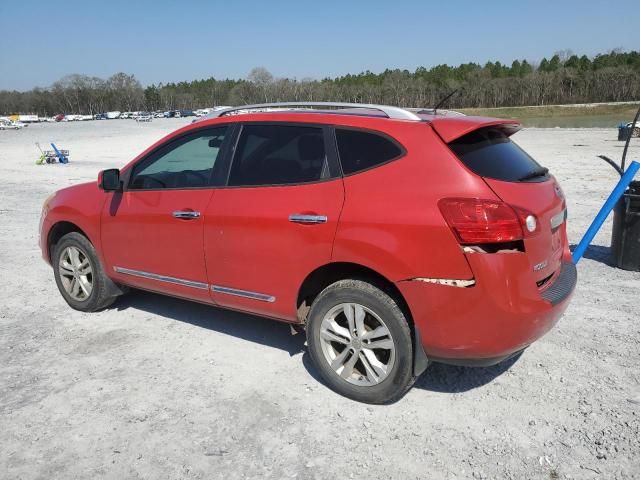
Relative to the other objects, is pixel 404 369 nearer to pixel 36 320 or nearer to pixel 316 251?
pixel 316 251

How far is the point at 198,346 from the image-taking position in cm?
443

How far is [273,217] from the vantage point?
366cm

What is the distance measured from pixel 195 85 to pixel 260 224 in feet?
675

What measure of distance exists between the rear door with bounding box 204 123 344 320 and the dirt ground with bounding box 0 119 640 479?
0.64m

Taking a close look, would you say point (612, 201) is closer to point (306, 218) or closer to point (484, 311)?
point (484, 311)

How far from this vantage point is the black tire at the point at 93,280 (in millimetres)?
5012

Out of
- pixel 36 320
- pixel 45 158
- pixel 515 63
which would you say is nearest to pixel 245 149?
pixel 36 320

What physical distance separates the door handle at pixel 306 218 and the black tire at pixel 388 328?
1.38 ft

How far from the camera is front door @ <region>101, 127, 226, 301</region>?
13.7 ft

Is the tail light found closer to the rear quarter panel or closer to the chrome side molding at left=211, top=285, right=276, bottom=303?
the rear quarter panel

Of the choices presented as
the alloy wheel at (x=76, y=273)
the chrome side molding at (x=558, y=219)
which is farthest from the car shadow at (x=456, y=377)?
the alloy wheel at (x=76, y=273)

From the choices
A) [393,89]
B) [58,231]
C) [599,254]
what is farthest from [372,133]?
[393,89]

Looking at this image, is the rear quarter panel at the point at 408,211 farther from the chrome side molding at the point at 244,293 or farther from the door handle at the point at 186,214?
the door handle at the point at 186,214

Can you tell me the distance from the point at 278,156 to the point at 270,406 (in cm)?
171
